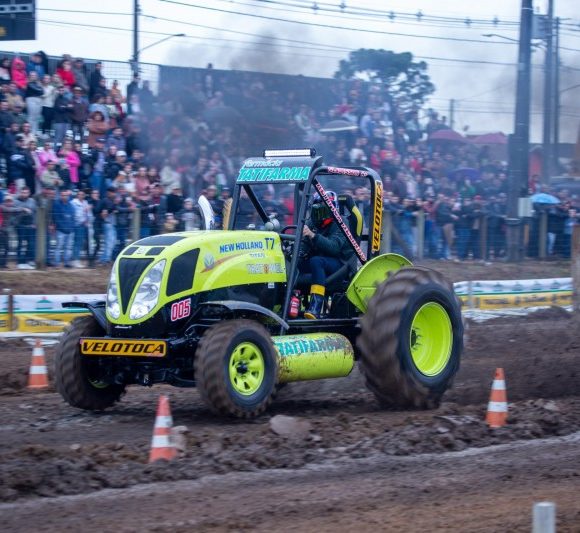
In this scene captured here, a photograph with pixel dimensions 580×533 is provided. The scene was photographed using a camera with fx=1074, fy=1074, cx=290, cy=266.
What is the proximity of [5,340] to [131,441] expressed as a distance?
6566 millimetres

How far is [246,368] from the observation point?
8.66m

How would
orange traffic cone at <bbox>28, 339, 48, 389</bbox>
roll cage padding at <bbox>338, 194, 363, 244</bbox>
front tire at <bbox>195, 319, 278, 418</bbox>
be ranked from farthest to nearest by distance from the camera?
orange traffic cone at <bbox>28, 339, 48, 389</bbox> → roll cage padding at <bbox>338, 194, 363, 244</bbox> → front tire at <bbox>195, 319, 278, 418</bbox>

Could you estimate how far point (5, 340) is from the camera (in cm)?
1417

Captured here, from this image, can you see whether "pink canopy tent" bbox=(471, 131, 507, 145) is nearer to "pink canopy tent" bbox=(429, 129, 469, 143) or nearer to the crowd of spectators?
"pink canopy tent" bbox=(429, 129, 469, 143)

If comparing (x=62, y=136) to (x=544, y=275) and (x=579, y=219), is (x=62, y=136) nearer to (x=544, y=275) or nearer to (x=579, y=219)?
(x=544, y=275)

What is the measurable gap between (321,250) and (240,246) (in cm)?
93

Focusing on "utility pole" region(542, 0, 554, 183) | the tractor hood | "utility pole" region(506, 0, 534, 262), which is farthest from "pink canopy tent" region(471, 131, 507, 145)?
the tractor hood

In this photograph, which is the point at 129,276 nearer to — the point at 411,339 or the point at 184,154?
the point at 411,339

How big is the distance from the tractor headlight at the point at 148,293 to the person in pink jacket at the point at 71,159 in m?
9.04

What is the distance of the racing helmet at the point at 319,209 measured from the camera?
32.5ft

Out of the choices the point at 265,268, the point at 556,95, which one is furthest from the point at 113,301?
the point at 556,95

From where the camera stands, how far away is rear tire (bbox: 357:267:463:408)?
366 inches

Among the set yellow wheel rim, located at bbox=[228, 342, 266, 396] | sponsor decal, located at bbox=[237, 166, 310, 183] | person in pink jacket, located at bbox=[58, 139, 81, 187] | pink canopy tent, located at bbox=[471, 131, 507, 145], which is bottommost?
Result: yellow wheel rim, located at bbox=[228, 342, 266, 396]

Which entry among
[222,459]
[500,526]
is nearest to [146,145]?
[222,459]
